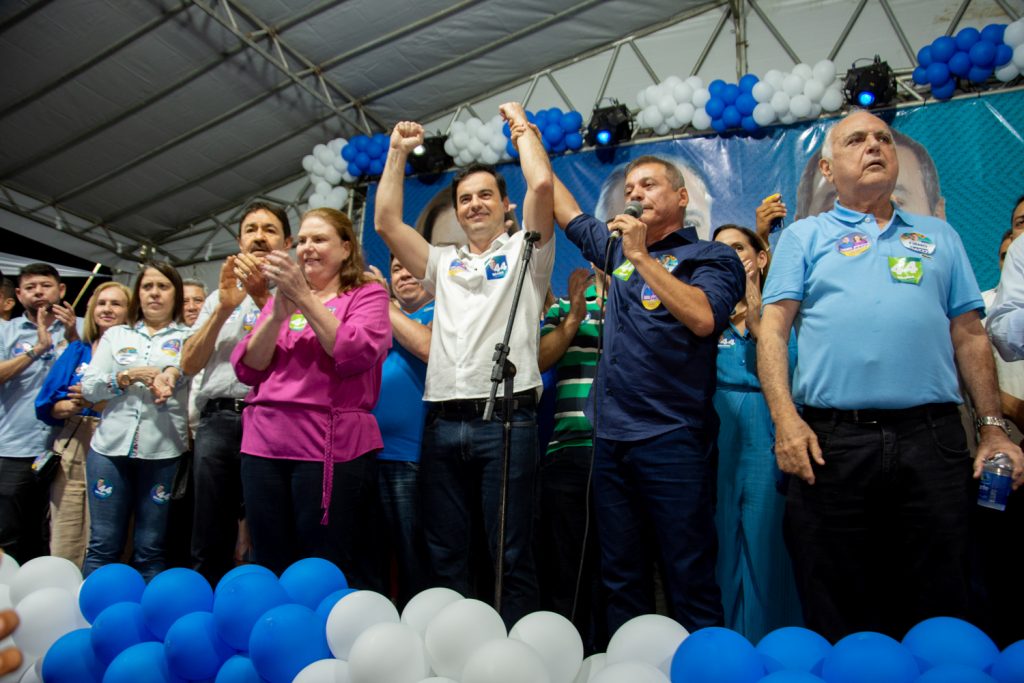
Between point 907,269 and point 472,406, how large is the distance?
1.31m

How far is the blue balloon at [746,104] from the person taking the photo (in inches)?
206

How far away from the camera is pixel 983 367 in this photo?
6.68 ft

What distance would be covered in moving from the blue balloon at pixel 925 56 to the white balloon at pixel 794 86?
0.75 metres

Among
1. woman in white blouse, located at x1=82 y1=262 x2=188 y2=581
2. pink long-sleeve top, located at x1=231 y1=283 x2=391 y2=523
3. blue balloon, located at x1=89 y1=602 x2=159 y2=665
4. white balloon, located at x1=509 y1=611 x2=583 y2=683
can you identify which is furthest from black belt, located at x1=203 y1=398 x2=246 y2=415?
white balloon, located at x1=509 y1=611 x2=583 y2=683

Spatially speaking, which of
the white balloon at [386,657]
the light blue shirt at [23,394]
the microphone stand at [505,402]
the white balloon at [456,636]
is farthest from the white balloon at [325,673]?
the light blue shirt at [23,394]

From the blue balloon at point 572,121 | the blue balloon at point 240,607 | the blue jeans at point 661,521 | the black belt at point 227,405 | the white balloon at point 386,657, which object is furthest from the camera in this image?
the blue balloon at point 572,121

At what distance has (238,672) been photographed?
1.59 metres

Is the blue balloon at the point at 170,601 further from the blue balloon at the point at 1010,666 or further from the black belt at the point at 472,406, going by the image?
the blue balloon at the point at 1010,666

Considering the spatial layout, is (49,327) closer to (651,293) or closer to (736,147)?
(651,293)

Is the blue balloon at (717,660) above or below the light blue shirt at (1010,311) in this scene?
below

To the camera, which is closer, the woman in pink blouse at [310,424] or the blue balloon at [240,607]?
the blue balloon at [240,607]

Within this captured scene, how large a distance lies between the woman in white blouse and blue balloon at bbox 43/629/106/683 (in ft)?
3.50

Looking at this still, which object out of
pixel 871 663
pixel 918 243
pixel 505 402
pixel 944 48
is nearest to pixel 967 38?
pixel 944 48

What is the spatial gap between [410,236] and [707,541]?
1.42 metres
